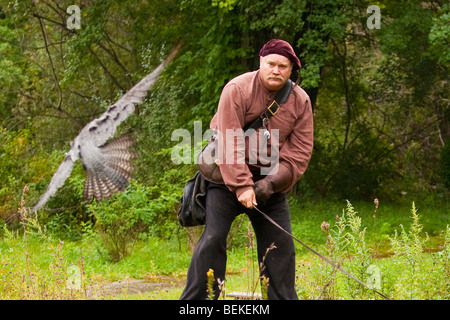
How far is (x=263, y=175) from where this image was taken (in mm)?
5020

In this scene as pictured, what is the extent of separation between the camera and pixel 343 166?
17.2m

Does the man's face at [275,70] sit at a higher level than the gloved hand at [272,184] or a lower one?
higher

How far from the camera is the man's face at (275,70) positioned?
4.84 meters

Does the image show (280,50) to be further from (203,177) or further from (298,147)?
(203,177)

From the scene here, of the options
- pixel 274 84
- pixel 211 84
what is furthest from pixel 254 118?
pixel 211 84

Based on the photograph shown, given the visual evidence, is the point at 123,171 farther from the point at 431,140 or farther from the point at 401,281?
the point at 431,140

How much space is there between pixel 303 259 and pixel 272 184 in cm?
508

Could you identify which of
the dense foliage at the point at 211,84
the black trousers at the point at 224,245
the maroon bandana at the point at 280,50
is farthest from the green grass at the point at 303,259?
the maroon bandana at the point at 280,50

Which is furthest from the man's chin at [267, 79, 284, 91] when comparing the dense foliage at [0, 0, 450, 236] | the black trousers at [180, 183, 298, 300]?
the dense foliage at [0, 0, 450, 236]

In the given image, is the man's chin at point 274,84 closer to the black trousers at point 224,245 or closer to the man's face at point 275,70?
the man's face at point 275,70

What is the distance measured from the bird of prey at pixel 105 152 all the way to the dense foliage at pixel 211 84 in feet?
10.1
